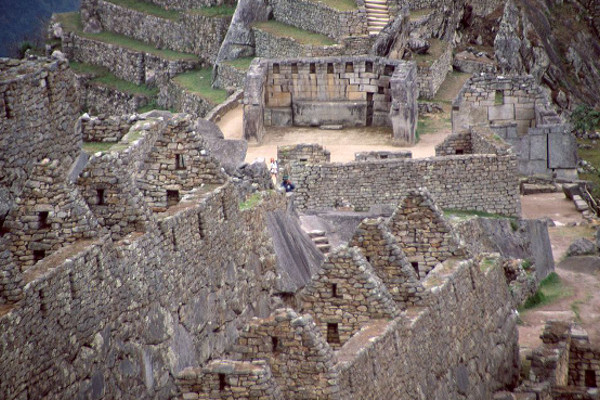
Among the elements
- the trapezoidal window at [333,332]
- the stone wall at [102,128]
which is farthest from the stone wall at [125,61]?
the trapezoidal window at [333,332]

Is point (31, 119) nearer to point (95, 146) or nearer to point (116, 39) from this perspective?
point (95, 146)

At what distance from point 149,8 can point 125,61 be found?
3.88 m

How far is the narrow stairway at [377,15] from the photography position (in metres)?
56.7

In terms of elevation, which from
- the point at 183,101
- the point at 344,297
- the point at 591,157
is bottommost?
the point at 591,157

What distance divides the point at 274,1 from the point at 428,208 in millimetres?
36770

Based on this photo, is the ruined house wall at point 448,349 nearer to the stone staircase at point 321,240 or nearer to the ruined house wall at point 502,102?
the stone staircase at point 321,240

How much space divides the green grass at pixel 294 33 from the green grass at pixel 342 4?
3.02 ft

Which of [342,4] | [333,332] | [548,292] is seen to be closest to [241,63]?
[342,4]

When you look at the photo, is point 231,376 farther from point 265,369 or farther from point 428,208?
point 428,208

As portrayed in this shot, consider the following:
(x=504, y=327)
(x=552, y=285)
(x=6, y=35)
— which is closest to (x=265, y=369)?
(x=504, y=327)

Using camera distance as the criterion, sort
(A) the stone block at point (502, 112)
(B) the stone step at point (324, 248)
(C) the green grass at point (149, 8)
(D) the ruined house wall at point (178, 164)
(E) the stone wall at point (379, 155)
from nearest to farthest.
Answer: (D) the ruined house wall at point (178, 164) → (B) the stone step at point (324, 248) → (E) the stone wall at point (379, 155) → (A) the stone block at point (502, 112) → (C) the green grass at point (149, 8)

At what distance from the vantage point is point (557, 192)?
43.9m

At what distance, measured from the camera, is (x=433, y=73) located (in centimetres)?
5562

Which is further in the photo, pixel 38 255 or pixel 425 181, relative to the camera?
pixel 425 181
